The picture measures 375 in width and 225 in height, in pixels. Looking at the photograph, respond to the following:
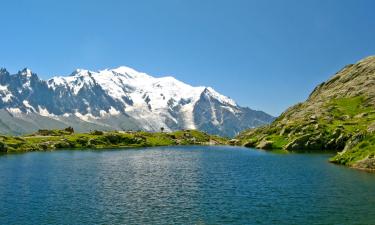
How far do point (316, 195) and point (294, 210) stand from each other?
14.0m

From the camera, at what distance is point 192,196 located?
268 ft

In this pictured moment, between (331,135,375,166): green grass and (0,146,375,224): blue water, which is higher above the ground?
(331,135,375,166): green grass

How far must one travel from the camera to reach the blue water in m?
63.5

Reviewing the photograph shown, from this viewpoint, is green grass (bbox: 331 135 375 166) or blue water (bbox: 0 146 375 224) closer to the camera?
blue water (bbox: 0 146 375 224)

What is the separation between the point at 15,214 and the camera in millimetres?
67500

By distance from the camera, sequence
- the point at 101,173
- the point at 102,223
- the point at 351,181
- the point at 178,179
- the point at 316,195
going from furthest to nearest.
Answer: the point at 101,173 → the point at 178,179 → the point at 351,181 → the point at 316,195 → the point at 102,223

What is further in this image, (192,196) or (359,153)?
(359,153)

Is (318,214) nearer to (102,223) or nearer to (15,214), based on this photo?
(102,223)

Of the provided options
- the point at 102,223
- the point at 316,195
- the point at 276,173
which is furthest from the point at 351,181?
the point at 102,223

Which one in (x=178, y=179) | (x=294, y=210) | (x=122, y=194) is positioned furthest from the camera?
(x=178, y=179)

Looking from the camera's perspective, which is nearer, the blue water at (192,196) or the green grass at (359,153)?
the blue water at (192,196)

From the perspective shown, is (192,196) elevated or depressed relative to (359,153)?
depressed

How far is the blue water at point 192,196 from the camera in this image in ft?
208

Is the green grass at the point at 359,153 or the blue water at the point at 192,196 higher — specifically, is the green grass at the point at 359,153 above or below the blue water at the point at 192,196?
above
